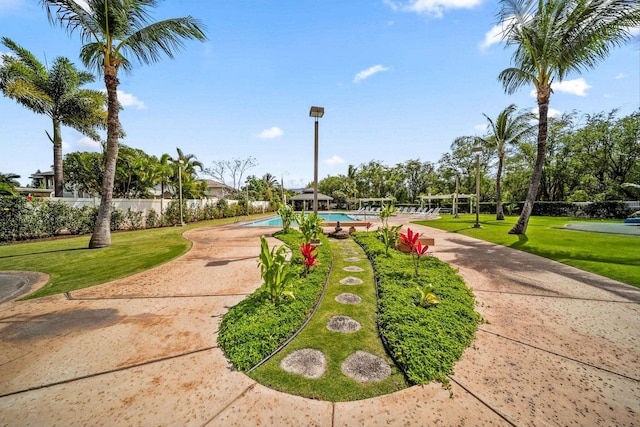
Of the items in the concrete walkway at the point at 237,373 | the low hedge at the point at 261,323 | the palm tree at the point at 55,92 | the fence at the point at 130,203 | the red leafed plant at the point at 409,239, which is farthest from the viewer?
the palm tree at the point at 55,92

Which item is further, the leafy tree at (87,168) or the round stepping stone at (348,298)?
the leafy tree at (87,168)

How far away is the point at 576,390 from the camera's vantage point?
205 centimetres

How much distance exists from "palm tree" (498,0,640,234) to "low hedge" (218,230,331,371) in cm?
1104

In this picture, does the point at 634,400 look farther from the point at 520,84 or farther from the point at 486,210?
the point at 486,210

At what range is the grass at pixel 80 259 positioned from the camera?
5.02 metres

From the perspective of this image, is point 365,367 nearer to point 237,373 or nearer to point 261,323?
point 237,373

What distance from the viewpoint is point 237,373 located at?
2.27 meters

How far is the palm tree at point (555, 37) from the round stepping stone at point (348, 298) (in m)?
10.2

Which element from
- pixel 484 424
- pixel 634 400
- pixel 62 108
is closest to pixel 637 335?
pixel 634 400

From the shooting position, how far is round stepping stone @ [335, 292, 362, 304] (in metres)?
3.88

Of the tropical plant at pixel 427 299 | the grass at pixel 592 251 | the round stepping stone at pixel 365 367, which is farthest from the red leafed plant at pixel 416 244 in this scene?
the grass at pixel 592 251

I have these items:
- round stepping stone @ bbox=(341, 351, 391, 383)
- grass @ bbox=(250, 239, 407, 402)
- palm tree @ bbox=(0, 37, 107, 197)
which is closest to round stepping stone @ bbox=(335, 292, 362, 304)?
grass @ bbox=(250, 239, 407, 402)

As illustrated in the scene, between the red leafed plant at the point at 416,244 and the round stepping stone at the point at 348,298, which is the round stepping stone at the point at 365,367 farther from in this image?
the red leafed plant at the point at 416,244

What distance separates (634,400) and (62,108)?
22538 mm
